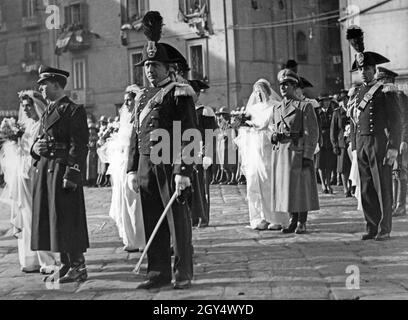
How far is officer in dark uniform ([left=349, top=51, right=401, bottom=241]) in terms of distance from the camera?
282 inches

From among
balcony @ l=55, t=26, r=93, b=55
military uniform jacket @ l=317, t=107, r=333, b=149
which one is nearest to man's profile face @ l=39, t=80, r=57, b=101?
balcony @ l=55, t=26, r=93, b=55

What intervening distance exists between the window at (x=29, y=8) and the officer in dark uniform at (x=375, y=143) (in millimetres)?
4486

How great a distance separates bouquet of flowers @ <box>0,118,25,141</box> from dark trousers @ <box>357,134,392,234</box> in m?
3.59

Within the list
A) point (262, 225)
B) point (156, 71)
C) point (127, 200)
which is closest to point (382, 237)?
point (262, 225)

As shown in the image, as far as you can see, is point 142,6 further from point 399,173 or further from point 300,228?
point 399,173

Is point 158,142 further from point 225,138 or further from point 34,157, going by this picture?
point 225,138

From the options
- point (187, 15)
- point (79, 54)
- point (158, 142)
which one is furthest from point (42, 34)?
point (158, 142)

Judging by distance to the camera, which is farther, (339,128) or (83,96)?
(339,128)

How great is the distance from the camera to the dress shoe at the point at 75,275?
18.6ft

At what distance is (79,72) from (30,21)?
1092mm

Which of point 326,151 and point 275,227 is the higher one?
point 326,151

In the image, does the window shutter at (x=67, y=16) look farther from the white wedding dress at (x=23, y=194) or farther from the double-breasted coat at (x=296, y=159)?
the double-breasted coat at (x=296, y=159)

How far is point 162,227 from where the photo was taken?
5.44m

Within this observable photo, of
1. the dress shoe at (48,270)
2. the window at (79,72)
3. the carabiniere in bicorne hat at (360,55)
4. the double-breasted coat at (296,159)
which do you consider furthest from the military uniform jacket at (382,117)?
the window at (79,72)
